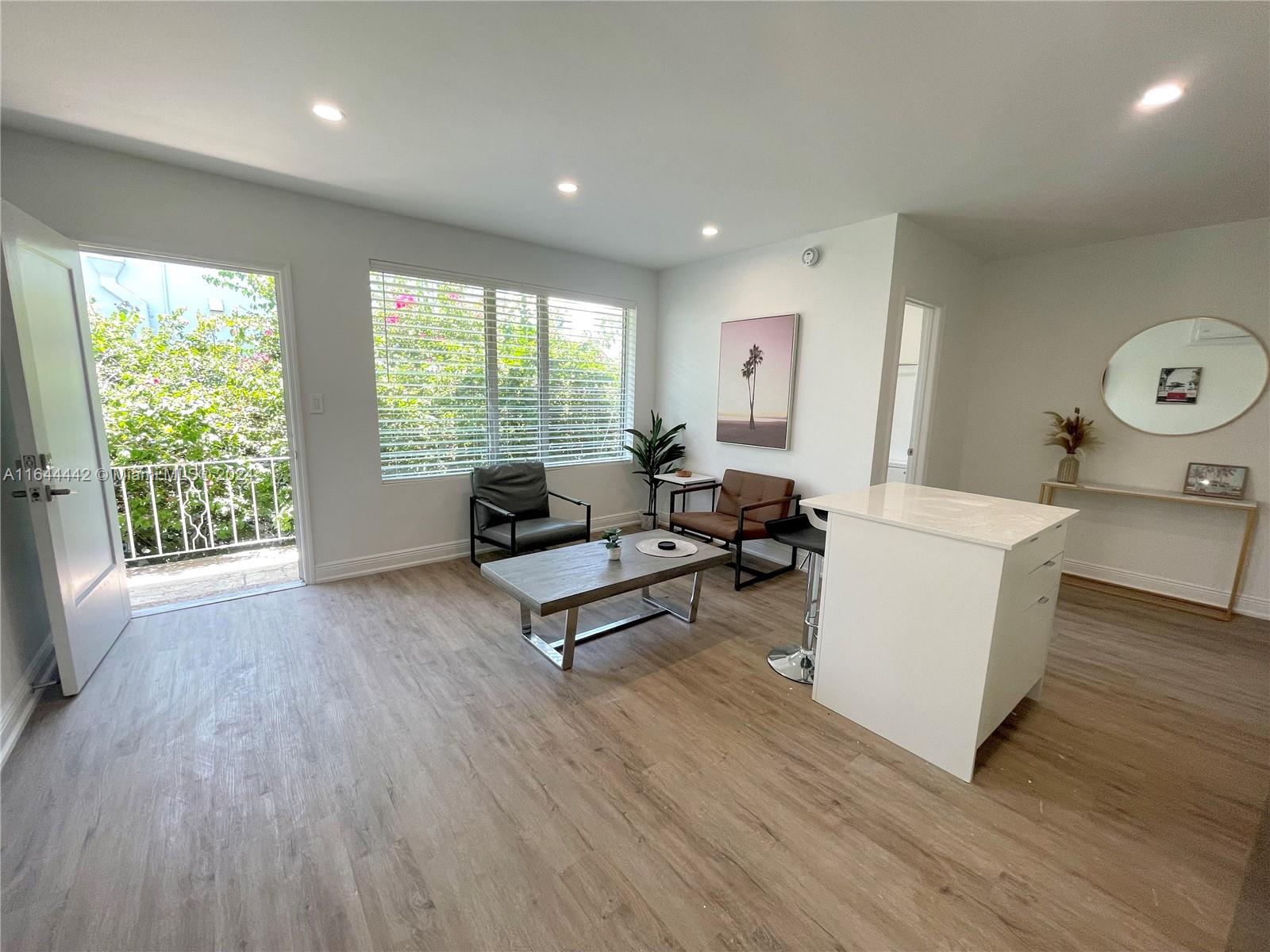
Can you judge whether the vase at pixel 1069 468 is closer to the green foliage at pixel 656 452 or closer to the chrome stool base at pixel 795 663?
the chrome stool base at pixel 795 663

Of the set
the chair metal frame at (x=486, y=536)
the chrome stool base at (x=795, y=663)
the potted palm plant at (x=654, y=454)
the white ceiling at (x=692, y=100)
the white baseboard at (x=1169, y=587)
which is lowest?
the chrome stool base at (x=795, y=663)

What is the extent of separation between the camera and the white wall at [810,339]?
343 cm

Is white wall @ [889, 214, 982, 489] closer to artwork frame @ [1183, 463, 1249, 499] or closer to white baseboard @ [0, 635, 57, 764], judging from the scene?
artwork frame @ [1183, 463, 1249, 499]

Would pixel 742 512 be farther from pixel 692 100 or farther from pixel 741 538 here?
pixel 692 100

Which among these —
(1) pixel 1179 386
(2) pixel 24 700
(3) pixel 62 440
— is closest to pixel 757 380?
(1) pixel 1179 386

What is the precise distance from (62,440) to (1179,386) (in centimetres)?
653

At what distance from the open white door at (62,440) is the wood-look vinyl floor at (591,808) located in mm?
292

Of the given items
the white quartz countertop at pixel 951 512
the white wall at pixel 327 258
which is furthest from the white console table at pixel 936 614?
the white wall at pixel 327 258

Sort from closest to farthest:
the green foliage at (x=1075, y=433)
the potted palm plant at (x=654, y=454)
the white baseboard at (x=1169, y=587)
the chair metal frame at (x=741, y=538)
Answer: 1. the white baseboard at (x=1169, y=587)
2. the chair metal frame at (x=741, y=538)
3. the green foliage at (x=1075, y=433)
4. the potted palm plant at (x=654, y=454)

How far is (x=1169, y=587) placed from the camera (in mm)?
3561

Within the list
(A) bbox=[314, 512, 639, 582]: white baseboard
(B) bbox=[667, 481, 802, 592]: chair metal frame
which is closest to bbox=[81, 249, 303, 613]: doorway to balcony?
(A) bbox=[314, 512, 639, 582]: white baseboard

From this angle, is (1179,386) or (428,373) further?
(428,373)

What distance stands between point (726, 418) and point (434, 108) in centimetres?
309

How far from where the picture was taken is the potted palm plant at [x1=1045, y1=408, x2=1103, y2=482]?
12.4ft
